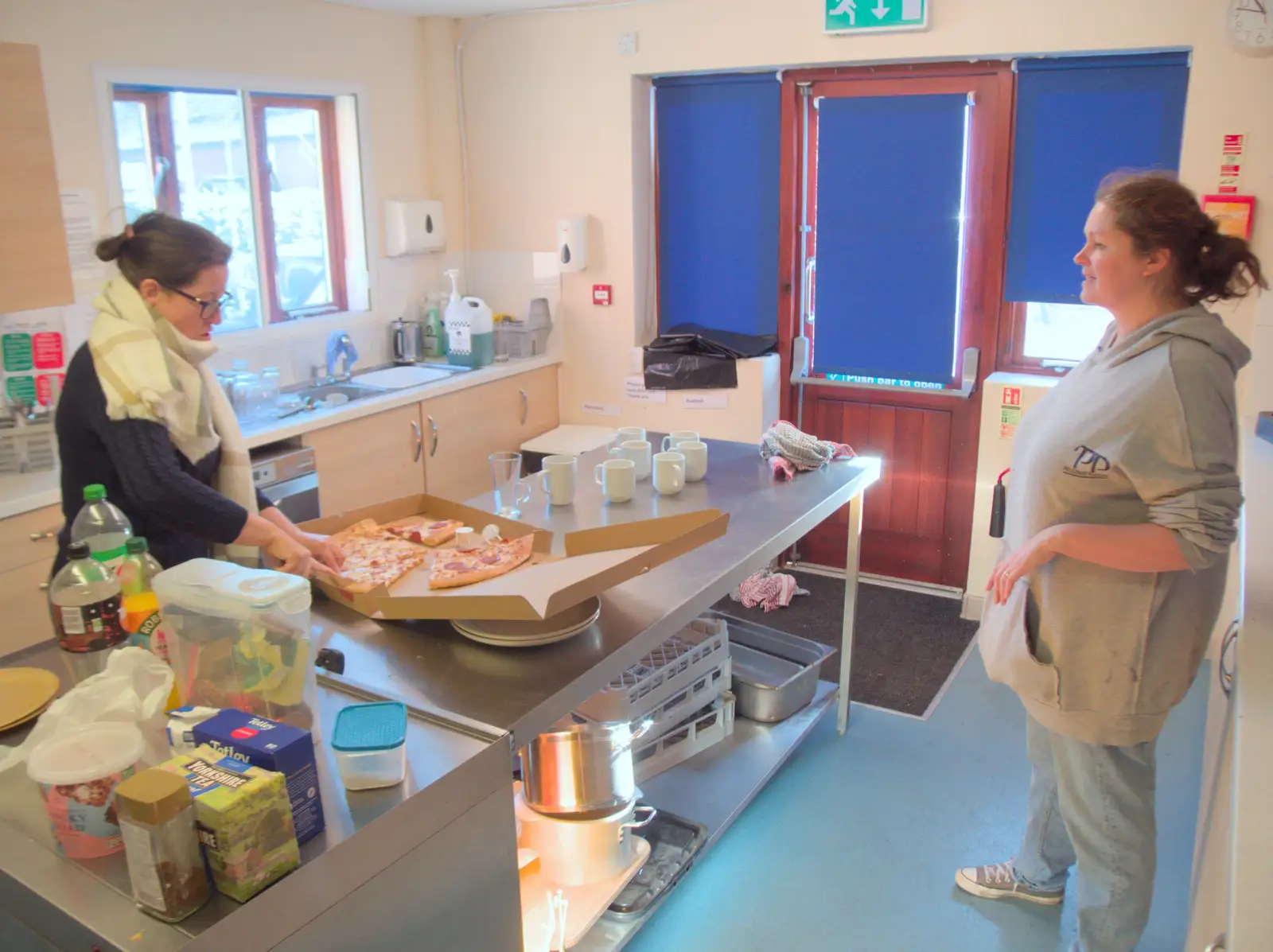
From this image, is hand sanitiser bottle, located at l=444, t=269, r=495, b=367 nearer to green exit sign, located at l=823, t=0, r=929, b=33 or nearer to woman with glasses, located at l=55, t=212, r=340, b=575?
green exit sign, located at l=823, t=0, r=929, b=33

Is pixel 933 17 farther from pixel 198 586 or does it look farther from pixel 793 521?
pixel 198 586

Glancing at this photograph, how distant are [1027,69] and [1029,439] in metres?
2.30

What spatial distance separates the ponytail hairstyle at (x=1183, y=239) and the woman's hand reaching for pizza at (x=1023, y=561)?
0.51 meters

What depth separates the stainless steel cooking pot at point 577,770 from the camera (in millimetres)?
2119

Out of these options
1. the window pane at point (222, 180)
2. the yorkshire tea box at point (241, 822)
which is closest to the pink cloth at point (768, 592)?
the window pane at point (222, 180)

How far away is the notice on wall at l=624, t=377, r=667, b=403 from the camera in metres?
4.51

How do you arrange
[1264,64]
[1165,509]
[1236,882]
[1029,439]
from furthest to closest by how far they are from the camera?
[1264,64] < [1029,439] < [1165,509] < [1236,882]

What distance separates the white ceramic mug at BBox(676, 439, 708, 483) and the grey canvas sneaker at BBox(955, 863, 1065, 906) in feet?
3.84

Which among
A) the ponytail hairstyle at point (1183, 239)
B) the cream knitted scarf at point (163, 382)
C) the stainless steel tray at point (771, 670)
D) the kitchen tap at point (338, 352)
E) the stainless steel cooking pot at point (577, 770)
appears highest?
the ponytail hairstyle at point (1183, 239)

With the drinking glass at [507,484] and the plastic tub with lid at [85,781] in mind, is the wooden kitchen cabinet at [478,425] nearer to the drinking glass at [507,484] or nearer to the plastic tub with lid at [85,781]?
the drinking glass at [507,484]

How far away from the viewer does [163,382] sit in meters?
1.92

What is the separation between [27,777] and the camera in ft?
4.38

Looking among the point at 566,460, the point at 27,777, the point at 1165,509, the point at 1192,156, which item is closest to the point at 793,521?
the point at 566,460

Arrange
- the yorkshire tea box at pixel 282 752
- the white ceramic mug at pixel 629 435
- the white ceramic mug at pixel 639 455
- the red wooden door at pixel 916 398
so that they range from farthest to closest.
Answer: the red wooden door at pixel 916 398, the white ceramic mug at pixel 629 435, the white ceramic mug at pixel 639 455, the yorkshire tea box at pixel 282 752
